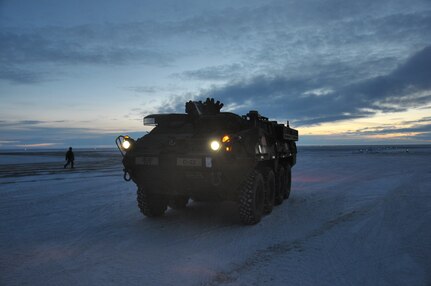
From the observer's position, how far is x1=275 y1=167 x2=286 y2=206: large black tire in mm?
8414

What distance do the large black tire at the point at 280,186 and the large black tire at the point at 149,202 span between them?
2.80 meters

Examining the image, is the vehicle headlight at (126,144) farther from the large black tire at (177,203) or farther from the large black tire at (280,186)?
the large black tire at (280,186)

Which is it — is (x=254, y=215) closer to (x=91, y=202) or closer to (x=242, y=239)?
(x=242, y=239)

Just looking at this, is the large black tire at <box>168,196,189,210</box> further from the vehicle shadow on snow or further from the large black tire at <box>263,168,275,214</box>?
the large black tire at <box>263,168,275,214</box>

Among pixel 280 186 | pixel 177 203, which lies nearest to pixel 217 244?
pixel 177 203

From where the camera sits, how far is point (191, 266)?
4.14 metres

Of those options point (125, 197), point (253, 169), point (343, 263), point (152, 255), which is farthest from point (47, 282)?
→ point (125, 197)

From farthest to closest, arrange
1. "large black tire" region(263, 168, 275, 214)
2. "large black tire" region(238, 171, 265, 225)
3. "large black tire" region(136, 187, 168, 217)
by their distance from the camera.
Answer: "large black tire" region(263, 168, 275, 214)
"large black tire" region(136, 187, 168, 217)
"large black tire" region(238, 171, 265, 225)

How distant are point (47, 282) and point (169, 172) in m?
2.74

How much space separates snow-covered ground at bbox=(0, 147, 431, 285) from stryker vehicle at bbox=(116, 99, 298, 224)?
1.61 ft

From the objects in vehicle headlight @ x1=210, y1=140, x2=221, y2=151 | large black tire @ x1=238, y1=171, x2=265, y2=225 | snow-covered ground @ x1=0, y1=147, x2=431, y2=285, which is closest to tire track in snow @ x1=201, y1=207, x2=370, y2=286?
snow-covered ground @ x1=0, y1=147, x2=431, y2=285

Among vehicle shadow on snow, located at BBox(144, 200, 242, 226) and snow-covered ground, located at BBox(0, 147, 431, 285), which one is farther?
vehicle shadow on snow, located at BBox(144, 200, 242, 226)

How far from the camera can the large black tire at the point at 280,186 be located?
27.6 feet

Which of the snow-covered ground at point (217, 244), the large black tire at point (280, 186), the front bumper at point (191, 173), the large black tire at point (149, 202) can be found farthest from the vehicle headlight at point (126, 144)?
the large black tire at point (280, 186)
